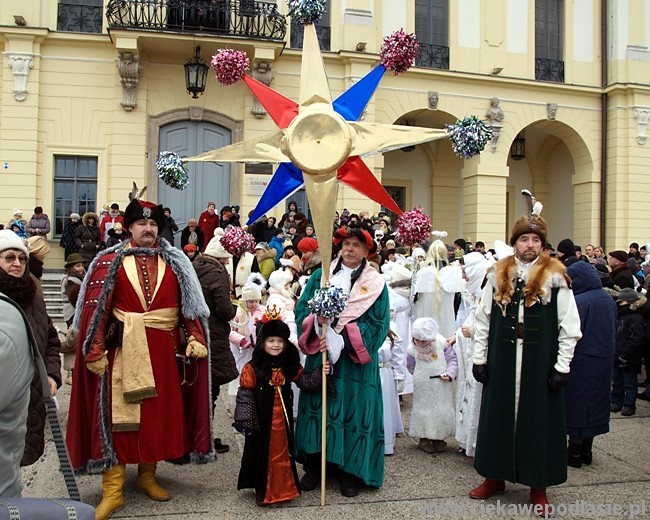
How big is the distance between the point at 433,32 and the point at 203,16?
21.6 ft

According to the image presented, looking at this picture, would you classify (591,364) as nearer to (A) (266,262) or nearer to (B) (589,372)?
(B) (589,372)

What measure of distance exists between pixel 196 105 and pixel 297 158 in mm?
12313

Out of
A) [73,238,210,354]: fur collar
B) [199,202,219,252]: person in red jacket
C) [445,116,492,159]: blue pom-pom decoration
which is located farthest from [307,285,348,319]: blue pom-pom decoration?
[199,202,219,252]: person in red jacket

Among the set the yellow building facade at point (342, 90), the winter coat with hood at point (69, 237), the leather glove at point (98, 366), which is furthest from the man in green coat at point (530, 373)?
the winter coat with hood at point (69, 237)

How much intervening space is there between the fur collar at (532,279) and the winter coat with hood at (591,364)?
1228mm

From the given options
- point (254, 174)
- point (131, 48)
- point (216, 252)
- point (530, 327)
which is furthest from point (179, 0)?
point (530, 327)

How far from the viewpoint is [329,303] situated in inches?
159

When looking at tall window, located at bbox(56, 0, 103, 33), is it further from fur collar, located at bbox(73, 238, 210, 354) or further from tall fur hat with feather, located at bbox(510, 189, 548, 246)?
tall fur hat with feather, located at bbox(510, 189, 548, 246)

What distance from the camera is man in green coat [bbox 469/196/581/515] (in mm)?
4164

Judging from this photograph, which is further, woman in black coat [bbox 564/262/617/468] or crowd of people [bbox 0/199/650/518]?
woman in black coat [bbox 564/262/617/468]

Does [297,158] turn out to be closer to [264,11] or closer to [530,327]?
[530,327]

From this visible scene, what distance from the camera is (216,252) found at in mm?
5867

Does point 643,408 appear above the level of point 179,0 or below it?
below

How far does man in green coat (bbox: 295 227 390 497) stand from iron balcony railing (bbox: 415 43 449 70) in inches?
587
